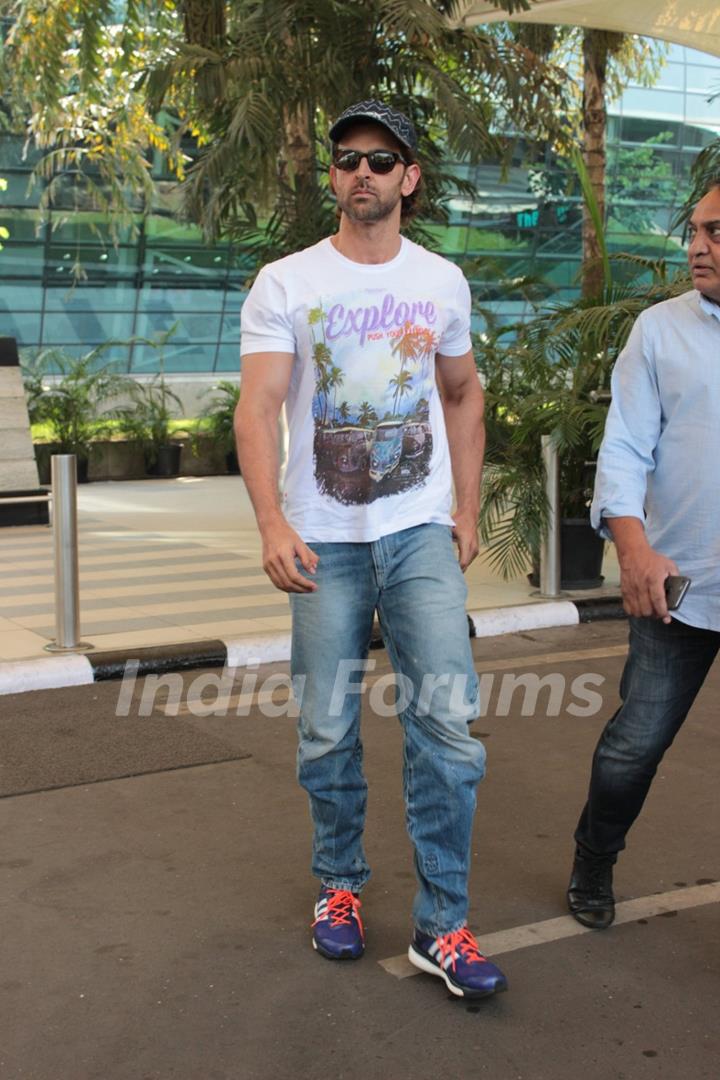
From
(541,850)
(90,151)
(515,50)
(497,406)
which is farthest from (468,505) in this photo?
(90,151)

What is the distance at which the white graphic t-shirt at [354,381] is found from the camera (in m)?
3.56

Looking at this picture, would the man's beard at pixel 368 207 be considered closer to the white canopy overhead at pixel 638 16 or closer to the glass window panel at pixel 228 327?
the white canopy overhead at pixel 638 16

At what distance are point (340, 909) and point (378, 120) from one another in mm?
1964

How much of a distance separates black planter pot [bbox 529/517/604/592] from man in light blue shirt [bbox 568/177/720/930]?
5.39m

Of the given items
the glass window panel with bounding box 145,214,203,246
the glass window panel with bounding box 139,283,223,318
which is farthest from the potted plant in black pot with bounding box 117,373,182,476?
the glass window panel with bounding box 139,283,223,318

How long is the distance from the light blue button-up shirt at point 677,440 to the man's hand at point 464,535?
338 millimetres

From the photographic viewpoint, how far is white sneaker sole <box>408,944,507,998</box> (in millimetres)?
3521

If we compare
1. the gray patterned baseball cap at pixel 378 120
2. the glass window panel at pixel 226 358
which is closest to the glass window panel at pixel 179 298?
the glass window panel at pixel 226 358

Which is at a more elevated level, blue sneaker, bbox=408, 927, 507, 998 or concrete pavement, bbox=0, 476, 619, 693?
blue sneaker, bbox=408, 927, 507, 998

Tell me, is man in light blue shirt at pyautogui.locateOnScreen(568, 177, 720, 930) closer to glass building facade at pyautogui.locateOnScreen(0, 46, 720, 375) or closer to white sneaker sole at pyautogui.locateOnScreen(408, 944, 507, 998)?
white sneaker sole at pyautogui.locateOnScreen(408, 944, 507, 998)

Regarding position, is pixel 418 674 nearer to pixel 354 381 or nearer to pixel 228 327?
pixel 354 381

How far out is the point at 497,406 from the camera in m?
9.20

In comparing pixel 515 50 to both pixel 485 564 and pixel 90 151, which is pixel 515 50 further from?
pixel 90 151

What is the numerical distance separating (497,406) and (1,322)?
22178 millimetres
